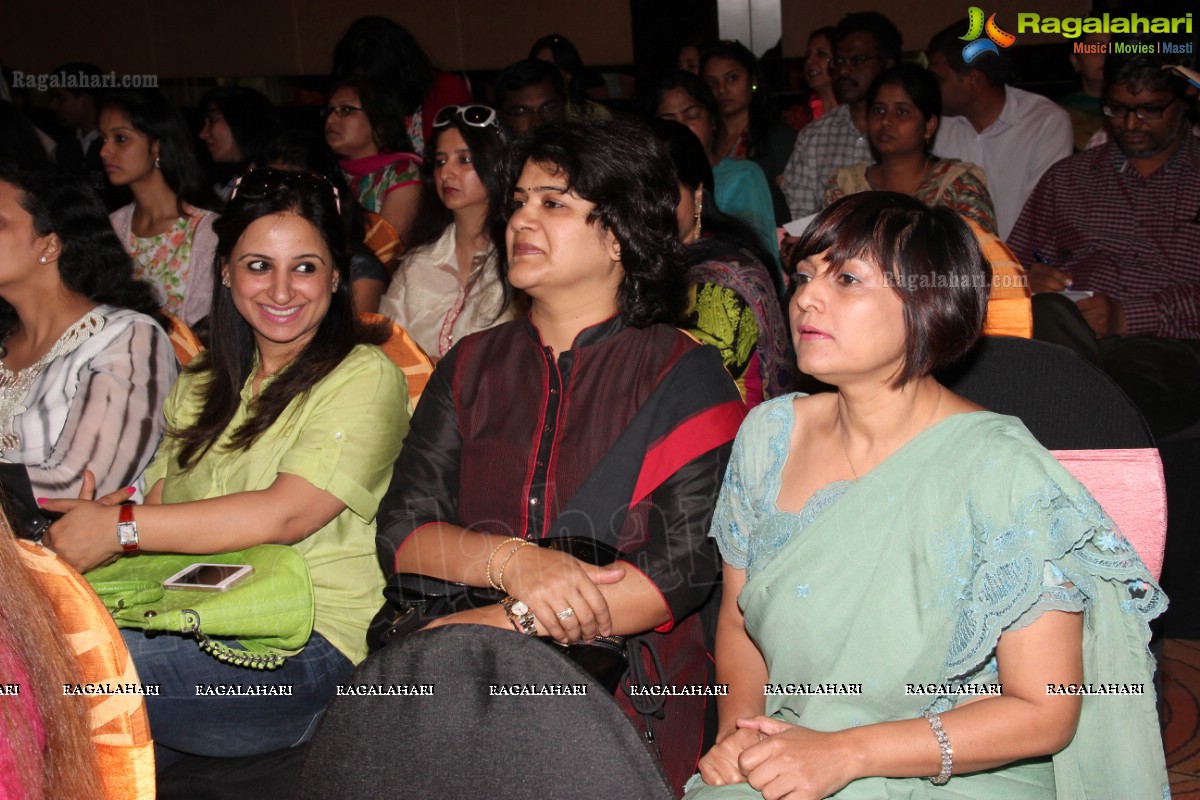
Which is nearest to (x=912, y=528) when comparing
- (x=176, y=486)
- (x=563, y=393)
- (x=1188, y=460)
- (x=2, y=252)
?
(x=563, y=393)

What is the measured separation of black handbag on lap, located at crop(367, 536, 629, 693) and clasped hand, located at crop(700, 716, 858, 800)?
0.29 meters

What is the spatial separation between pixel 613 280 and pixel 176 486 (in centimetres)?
97

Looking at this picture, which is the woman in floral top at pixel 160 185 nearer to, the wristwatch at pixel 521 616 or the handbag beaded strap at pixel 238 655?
the handbag beaded strap at pixel 238 655

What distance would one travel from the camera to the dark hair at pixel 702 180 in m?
2.80

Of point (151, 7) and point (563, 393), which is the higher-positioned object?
point (151, 7)

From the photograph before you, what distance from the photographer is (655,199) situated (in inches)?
73.5

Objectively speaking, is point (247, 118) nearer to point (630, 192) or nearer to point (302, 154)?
point (302, 154)

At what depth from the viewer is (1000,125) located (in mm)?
4105

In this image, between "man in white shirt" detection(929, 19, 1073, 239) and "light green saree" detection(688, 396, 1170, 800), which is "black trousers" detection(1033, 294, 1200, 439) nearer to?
"man in white shirt" detection(929, 19, 1073, 239)

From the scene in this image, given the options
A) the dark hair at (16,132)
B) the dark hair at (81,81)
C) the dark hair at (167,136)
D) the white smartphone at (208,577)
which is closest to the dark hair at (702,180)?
the white smartphone at (208,577)

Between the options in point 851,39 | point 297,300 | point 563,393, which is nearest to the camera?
point 563,393

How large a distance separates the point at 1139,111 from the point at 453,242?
2162 mm

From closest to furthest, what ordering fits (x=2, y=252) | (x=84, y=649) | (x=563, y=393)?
(x=84, y=649)
(x=563, y=393)
(x=2, y=252)

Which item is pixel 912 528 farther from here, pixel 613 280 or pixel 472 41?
pixel 472 41
